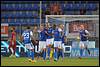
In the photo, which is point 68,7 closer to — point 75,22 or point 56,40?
point 75,22

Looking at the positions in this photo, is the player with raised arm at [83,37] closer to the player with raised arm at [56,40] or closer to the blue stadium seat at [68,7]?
the player with raised arm at [56,40]

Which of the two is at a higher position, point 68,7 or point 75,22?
point 68,7

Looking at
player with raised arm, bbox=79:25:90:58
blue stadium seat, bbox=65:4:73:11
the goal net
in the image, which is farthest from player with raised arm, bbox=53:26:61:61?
blue stadium seat, bbox=65:4:73:11

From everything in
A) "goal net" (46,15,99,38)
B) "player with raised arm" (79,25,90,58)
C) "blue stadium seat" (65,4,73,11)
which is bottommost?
"player with raised arm" (79,25,90,58)

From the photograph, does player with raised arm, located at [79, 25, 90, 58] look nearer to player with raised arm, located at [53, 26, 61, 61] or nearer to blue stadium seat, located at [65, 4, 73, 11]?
player with raised arm, located at [53, 26, 61, 61]

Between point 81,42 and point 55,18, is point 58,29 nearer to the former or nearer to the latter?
point 81,42

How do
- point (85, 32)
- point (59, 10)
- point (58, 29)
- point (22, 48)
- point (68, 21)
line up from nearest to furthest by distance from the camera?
point (58, 29)
point (85, 32)
point (22, 48)
point (68, 21)
point (59, 10)

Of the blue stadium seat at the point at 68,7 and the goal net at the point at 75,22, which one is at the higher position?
the blue stadium seat at the point at 68,7

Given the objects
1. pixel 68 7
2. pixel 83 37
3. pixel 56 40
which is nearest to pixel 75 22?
pixel 83 37

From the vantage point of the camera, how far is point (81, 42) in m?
21.9

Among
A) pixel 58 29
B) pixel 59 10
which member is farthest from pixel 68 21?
pixel 59 10

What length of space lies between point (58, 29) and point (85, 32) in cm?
376

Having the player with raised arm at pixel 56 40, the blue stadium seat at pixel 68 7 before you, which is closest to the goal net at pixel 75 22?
the player with raised arm at pixel 56 40

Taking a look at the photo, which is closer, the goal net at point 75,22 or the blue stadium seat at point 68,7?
the goal net at point 75,22
